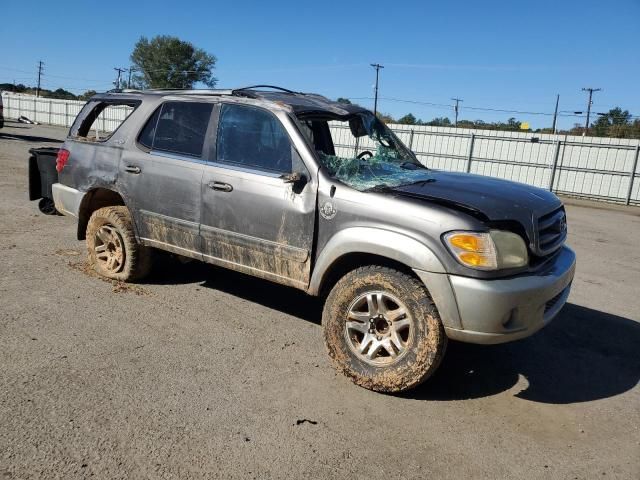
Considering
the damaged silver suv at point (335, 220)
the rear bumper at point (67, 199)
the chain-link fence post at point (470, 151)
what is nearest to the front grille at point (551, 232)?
the damaged silver suv at point (335, 220)

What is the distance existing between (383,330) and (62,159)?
3888 mm

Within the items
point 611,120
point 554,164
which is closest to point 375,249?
point 554,164

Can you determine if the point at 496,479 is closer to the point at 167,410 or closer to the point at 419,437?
the point at 419,437

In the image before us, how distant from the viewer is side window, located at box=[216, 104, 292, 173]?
3896 mm

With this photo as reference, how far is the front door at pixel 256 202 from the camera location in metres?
3.72

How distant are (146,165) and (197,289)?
131 cm

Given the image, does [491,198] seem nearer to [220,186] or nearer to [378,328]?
[378,328]

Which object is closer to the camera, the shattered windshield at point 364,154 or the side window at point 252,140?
the shattered windshield at point 364,154

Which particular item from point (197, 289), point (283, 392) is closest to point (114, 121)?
point (197, 289)

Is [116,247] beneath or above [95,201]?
beneath

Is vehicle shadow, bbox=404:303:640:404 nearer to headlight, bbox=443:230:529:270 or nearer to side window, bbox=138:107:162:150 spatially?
headlight, bbox=443:230:529:270

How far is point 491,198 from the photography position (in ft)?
11.3

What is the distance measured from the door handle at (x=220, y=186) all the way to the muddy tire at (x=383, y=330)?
1.19m

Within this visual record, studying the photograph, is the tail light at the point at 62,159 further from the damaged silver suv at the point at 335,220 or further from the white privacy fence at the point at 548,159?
the white privacy fence at the point at 548,159
